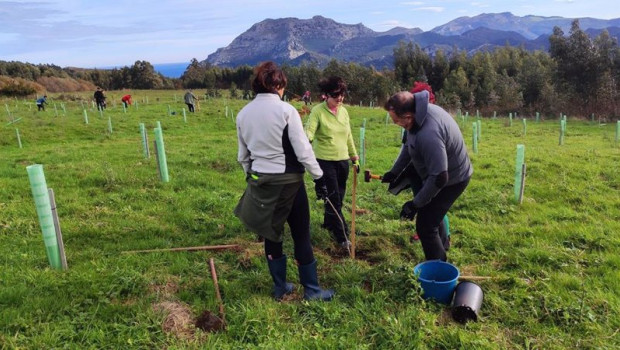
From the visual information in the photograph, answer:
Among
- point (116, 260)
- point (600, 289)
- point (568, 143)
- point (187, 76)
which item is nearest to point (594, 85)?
point (568, 143)

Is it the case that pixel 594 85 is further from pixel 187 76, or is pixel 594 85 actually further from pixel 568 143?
pixel 187 76

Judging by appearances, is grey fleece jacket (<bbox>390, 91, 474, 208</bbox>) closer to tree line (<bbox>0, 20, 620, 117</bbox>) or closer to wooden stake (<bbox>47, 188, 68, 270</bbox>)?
wooden stake (<bbox>47, 188, 68, 270</bbox>)

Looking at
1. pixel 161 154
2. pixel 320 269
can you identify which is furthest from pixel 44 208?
pixel 161 154

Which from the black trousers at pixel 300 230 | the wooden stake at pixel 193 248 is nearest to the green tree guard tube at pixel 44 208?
the wooden stake at pixel 193 248

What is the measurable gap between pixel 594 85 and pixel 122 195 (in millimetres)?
40067

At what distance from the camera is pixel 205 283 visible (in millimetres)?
3910

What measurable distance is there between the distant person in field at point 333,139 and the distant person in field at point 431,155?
3.71ft

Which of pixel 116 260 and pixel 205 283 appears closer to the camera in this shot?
pixel 205 283

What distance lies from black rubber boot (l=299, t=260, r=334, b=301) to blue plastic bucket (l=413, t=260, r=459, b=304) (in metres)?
0.83

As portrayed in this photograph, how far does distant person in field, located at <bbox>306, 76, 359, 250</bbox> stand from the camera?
15.5 ft

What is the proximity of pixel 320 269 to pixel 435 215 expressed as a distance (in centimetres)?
133

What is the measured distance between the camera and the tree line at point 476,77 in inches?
1348

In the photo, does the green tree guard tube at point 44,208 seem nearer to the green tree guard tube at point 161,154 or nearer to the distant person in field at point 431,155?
the distant person in field at point 431,155

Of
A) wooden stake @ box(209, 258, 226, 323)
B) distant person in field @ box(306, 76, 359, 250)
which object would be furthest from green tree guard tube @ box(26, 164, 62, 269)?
distant person in field @ box(306, 76, 359, 250)
